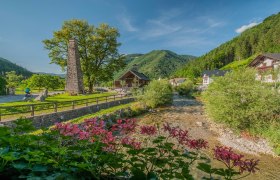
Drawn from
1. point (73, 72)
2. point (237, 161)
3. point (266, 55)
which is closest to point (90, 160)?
point (237, 161)

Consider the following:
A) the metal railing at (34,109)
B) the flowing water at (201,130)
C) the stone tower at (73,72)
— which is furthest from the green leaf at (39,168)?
the stone tower at (73,72)

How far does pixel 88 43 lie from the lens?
3244 centimetres

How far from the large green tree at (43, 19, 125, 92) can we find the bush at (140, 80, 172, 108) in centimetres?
1198

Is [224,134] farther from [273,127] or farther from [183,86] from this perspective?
[183,86]

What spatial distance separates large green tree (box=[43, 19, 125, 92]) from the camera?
31.2 meters

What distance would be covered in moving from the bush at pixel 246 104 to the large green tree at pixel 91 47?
2143 centimetres

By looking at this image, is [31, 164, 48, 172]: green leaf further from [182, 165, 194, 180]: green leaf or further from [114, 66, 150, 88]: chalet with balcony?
[114, 66, 150, 88]: chalet with balcony

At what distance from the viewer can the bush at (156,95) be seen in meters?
23.4

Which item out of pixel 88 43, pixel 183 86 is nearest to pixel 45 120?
pixel 88 43

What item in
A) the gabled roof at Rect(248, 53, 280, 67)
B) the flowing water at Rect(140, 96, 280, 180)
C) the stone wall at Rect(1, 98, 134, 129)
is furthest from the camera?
the gabled roof at Rect(248, 53, 280, 67)

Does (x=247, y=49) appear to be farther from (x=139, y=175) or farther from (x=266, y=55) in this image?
(x=139, y=175)

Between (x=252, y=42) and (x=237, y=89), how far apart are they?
92811 mm

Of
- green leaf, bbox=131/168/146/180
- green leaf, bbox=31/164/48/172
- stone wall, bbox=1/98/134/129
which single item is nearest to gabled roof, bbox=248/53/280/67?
stone wall, bbox=1/98/134/129

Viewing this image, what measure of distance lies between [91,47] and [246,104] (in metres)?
25.0
